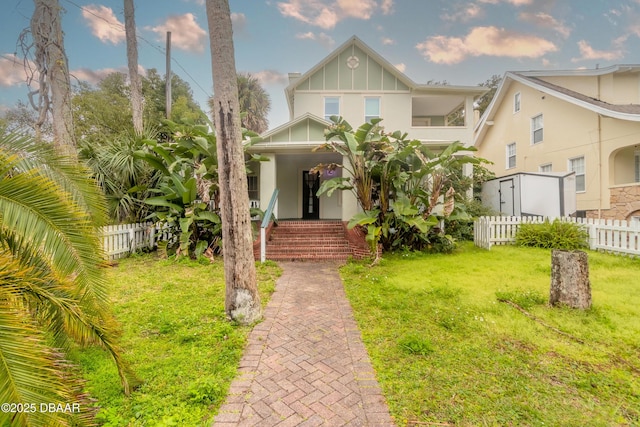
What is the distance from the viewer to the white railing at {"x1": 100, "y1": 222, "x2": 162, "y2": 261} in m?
7.98

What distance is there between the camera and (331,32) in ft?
49.1

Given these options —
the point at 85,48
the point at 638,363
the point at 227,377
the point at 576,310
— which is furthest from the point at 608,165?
the point at 85,48

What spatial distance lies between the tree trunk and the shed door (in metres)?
12.2

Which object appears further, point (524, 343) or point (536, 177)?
point (536, 177)

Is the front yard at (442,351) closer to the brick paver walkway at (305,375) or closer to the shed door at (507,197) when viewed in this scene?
the brick paver walkway at (305,375)

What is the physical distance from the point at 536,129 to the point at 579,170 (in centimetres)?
354

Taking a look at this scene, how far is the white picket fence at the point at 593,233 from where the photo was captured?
7551 mm

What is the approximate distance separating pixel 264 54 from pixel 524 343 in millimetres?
16361

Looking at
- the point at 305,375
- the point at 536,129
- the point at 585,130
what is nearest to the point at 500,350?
the point at 305,375

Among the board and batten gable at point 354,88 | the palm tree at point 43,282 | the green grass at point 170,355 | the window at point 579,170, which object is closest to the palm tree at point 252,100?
the board and batten gable at point 354,88

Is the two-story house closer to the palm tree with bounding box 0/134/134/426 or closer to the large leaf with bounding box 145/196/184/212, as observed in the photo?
the large leaf with bounding box 145/196/184/212

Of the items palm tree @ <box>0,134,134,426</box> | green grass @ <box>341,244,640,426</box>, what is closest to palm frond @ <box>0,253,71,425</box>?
palm tree @ <box>0,134,134,426</box>

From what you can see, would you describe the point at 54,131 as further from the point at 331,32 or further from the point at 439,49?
the point at 439,49

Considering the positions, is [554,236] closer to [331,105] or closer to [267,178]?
[267,178]
